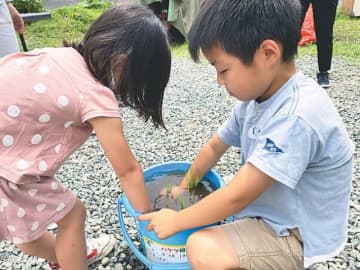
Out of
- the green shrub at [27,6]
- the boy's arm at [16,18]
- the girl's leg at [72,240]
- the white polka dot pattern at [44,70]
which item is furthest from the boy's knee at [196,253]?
the green shrub at [27,6]

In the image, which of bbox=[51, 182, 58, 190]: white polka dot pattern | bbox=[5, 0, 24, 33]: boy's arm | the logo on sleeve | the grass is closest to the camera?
the logo on sleeve

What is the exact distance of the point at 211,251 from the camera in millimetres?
1120

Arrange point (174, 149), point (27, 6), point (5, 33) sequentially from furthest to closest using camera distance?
point (27, 6), point (174, 149), point (5, 33)

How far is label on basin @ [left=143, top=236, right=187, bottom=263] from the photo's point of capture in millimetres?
1253

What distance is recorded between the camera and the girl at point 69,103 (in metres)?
1.11

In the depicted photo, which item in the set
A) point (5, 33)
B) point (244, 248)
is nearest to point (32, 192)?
point (244, 248)

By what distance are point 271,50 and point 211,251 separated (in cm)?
54

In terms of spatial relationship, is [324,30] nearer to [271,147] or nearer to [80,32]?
[271,147]

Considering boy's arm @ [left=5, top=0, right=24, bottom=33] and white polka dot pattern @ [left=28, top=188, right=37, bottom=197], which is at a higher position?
boy's arm @ [left=5, top=0, right=24, bottom=33]

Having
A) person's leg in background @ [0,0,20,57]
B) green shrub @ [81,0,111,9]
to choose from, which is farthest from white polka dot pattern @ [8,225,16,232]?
green shrub @ [81,0,111,9]

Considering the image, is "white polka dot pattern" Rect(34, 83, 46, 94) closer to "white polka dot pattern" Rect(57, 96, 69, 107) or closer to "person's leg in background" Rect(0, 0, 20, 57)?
"white polka dot pattern" Rect(57, 96, 69, 107)

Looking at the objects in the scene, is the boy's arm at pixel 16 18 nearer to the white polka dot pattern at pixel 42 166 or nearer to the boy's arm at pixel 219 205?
the white polka dot pattern at pixel 42 166

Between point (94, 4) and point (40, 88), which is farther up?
point (40, 88)

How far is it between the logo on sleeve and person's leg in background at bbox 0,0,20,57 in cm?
145
